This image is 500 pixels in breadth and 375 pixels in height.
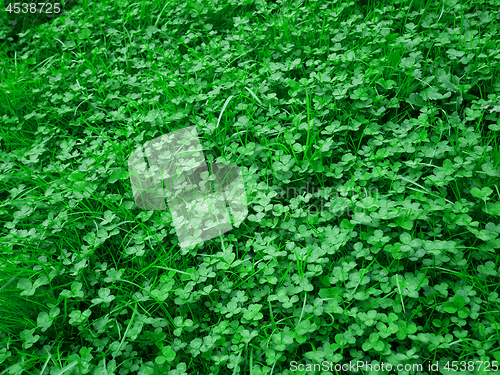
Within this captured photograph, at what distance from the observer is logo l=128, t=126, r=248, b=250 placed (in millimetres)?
2104

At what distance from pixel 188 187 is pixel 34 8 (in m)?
3.26

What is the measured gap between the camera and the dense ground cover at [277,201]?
68.0 inches

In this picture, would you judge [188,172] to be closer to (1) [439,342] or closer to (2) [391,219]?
(2) [391,219]

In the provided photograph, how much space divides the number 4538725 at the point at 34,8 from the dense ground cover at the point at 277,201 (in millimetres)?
1226

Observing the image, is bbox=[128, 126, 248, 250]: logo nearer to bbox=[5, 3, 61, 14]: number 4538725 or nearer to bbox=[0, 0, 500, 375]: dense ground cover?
bbox=[0, 0, 500, 375]: dense ground cover

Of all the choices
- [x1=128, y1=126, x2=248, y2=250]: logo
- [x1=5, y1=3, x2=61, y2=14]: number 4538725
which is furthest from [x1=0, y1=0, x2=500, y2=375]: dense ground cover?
[x1=5, y1=3, x2=61, y2=14]: number 4538725

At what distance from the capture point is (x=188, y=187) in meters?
2.29

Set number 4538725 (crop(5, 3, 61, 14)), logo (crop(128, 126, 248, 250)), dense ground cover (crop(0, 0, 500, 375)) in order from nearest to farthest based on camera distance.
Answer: dense ground cover (crop(0, 0, 500, 375)), logo (crop(128, 126, 248, 250)), number 4538725 (crop(5, 3, 61, 14))

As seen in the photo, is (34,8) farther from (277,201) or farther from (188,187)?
(277,201)

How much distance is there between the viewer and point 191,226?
6.90ft

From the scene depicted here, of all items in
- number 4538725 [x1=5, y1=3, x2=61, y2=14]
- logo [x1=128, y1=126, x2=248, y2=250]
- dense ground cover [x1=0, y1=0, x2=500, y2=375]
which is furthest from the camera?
number 4538725 [x1=5, y1=3, x2=61, y2=14]

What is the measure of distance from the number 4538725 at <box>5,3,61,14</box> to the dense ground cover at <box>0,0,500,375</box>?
1.23m

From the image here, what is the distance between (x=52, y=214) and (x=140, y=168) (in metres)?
0.59

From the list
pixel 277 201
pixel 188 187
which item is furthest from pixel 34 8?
pixel 277 201
